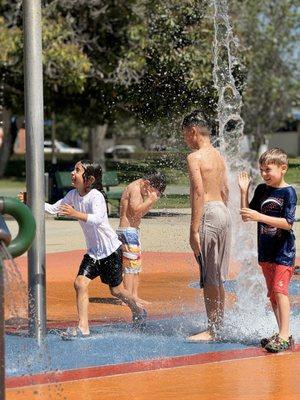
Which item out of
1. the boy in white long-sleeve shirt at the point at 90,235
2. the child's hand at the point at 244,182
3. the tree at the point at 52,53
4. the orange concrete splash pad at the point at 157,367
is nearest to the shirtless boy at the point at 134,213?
the orange concrete splash pad at the point at 157,367

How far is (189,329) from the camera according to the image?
8461 mm

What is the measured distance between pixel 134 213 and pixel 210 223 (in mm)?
Answer: 1213

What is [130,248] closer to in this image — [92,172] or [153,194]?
[153,194]

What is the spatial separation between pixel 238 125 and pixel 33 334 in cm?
785

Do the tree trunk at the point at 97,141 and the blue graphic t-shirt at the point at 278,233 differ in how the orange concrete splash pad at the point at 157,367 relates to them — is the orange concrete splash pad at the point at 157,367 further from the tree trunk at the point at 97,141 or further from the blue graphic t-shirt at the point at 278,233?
the tree trunk at the point at 97,141

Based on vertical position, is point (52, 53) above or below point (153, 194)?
above

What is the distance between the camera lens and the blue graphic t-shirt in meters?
7.57

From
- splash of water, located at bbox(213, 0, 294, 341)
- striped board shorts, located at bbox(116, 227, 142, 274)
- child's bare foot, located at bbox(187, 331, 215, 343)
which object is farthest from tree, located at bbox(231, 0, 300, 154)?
child's bare foot, located at bbox(187, 331, 215, 343)

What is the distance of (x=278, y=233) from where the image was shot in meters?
7.58

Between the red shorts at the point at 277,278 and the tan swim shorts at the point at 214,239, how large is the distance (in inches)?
16.3

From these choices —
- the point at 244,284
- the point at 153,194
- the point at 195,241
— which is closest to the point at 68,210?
the point at 195,241

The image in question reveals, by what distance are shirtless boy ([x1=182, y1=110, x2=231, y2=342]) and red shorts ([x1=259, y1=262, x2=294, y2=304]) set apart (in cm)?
43

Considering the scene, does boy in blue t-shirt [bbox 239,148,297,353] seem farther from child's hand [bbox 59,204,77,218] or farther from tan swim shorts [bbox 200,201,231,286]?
child's hand [bbox 59,204,77,218]

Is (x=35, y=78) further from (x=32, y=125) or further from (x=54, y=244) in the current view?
(x=54, y=244)
